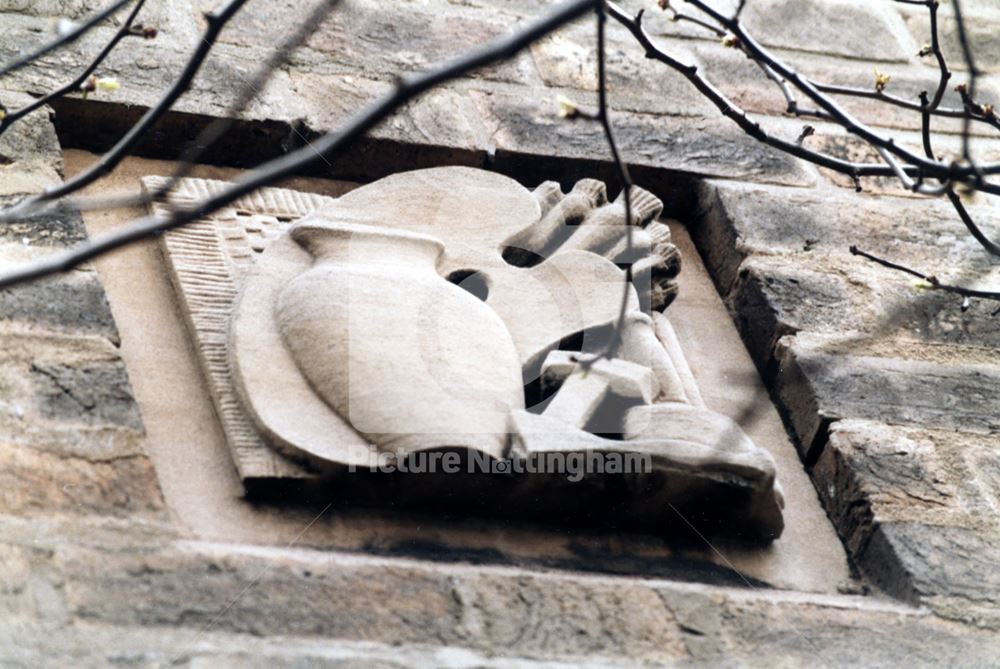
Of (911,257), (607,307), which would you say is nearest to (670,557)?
(607,307)

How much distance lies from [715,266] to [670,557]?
904 millimetres

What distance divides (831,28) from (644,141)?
0.92 m

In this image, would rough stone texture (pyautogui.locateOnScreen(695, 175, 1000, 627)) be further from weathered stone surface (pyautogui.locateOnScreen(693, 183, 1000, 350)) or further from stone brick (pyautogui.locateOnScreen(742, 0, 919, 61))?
stone brick (pyautogui.locateOnScreen(742, 0, 919, 61))

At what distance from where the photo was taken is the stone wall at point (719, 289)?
1733mm

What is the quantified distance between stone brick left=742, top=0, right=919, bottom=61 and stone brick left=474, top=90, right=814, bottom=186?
0.57 meters

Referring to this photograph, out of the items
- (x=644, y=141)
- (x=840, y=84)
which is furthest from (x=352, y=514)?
(x=840, y=84)

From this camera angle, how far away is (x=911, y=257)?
2.82 meters

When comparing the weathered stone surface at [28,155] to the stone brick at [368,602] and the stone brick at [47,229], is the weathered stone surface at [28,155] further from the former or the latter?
the stone brick at [368,602]

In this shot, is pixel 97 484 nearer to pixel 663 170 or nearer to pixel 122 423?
pixel 122 423

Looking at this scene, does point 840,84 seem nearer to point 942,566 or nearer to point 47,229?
point 942,566

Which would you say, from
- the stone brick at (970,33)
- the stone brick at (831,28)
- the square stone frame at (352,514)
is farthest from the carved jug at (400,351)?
the stone brick at (970,33)

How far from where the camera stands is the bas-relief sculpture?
194cm

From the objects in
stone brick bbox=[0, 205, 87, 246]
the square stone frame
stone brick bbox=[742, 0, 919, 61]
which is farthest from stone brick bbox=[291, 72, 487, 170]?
stone brick bbox=[742, 0, 919, 61]

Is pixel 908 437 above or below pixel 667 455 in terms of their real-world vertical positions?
below
